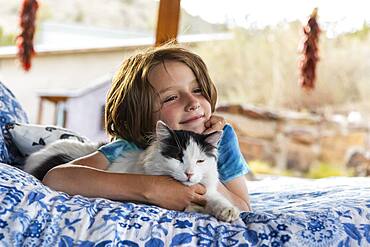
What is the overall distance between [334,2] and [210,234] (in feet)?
11.4

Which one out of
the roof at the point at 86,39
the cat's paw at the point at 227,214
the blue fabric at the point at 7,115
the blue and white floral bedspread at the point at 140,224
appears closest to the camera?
the blue and white floral bedspread at the point at 140,224

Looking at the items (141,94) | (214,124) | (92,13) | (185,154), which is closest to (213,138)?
(185,154)

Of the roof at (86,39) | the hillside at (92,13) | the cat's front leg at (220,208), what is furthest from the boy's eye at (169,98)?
the hillside at (92,13)

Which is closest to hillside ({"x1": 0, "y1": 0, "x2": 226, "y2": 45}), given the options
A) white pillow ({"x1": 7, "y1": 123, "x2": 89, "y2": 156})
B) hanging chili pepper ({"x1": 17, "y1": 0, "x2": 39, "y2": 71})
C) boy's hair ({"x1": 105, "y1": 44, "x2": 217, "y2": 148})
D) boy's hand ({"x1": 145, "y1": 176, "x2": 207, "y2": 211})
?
hanging chili pepper ({"x1": 17, "y1": 0, "x2": 39, "y2": 71})

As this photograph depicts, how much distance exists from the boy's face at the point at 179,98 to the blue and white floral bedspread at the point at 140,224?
45 cm

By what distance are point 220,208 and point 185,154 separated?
0.17 metres

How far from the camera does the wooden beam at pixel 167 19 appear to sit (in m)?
3.17

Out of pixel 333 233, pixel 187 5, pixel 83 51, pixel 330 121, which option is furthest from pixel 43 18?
pixel 333 233

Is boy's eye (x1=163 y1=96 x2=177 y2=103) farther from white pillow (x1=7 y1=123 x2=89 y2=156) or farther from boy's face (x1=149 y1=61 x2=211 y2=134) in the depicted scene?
white pillow (x1=7 y1=123 x2=89 y2=156)

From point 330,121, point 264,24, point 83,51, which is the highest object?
point 264,24

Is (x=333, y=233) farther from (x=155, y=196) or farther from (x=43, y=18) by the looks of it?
(x=43, y=18)

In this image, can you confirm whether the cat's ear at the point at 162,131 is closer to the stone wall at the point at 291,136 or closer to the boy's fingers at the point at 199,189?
the boy's fingers at the point at 199,189

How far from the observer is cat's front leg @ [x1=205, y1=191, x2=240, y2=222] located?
1.33m

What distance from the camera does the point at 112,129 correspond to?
76.9 inches
